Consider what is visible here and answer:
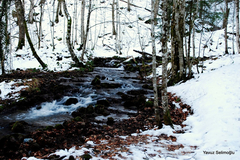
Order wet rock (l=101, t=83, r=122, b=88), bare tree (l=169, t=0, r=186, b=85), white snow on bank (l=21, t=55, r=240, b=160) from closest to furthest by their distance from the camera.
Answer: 1. white snow on bank (l=21, t=55, r=240, b=160)
2. bare tree (l=169, t=0, r=186, b=85)
3. wet rock (l=101, t=83, r=122, b=88)

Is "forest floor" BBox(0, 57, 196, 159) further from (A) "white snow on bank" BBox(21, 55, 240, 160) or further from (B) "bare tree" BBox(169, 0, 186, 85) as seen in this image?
(B) "bare tree" BBox(169, 0, 186, 85)

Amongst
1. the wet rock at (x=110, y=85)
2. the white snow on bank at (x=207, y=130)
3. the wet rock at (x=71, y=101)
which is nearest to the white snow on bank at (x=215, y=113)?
the white snow on bank at (x=207, y=130)

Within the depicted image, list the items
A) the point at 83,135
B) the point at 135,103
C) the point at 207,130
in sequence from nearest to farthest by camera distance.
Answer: the point at 207,130, the point at 83,135, the point at 135,103

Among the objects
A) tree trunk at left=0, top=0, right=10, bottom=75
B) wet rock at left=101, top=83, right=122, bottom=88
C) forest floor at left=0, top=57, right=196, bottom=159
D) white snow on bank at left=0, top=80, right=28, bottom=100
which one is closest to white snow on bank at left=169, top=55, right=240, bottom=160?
forest floor at left=0, top=57, right=196, bottom=159

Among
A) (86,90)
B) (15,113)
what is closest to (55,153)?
(15,113)

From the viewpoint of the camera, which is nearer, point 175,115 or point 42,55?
point 175,115

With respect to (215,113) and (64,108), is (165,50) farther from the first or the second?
(64,108)

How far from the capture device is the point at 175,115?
5.91 metres

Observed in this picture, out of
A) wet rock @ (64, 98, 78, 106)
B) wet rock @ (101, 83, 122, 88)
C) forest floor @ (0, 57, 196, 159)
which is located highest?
wet rock @ (101, 83, 122, 88)

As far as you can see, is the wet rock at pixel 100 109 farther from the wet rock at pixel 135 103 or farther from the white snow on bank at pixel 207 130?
the white snow on bank at pixel 207 130

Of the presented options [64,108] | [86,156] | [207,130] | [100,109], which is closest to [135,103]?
[100,109]

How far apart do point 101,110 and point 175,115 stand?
2.77 metres

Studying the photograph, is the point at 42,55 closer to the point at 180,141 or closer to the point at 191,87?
the point at 191,87

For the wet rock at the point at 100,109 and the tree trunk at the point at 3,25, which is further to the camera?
Answer: the tree trunk at the point at 3,25
